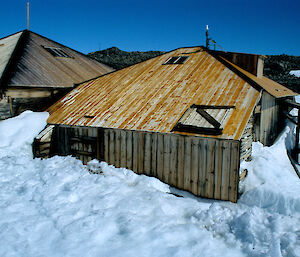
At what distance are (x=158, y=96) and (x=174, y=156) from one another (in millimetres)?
3714

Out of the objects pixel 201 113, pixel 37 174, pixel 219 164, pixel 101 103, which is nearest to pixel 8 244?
pixel 37 174

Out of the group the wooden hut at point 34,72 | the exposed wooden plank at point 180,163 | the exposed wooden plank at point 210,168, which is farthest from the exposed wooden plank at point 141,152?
the wooden hut at point 34,72

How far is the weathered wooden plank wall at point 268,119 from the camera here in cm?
1313

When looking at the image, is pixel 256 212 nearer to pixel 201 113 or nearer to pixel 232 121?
pixel 232 121

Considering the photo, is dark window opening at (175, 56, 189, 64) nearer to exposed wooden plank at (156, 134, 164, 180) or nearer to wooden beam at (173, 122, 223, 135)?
wooden beam at (173, 122, 223, 135)

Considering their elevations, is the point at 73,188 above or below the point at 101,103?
below

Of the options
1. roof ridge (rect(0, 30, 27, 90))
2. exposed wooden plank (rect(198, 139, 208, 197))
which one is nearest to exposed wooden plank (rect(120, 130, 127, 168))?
exposed wooden plank (rect(198, 139, 208, 197))

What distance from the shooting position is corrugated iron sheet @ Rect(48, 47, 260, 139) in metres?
10.1

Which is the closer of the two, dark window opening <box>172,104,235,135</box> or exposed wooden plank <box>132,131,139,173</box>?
dark window opening <box>172,104,235,135</box>

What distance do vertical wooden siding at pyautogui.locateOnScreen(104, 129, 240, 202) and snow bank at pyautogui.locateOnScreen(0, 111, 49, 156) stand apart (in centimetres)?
423

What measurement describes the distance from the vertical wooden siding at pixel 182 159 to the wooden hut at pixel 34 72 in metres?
6.33

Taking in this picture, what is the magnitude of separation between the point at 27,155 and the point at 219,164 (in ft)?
29.0

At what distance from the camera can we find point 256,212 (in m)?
6.68

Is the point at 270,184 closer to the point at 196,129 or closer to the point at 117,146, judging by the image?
the point at 196,129
